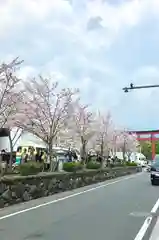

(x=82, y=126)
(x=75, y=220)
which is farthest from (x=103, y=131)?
(x=75, y=220)

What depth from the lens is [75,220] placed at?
12367 mm

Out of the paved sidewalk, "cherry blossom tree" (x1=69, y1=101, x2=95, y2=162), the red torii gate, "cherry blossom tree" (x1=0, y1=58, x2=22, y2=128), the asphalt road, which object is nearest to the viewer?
the paved sidewalk

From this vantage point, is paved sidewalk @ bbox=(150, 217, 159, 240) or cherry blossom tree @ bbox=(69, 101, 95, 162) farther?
cherry blossom tree @ bbox=(69, 101, 95, 162)

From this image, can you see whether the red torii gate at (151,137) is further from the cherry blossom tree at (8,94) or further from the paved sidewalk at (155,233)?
the paved sidewalk at (155,233)

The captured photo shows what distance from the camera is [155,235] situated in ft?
33.0

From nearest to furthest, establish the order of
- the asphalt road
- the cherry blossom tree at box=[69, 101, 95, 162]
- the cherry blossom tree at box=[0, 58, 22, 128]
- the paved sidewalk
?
the paved sidewalk
the asphalt road
the cherry blossom tree at box=[0, 58, 22, 128]
the cherry blossom tree at box=[69, 101, 95, 162]

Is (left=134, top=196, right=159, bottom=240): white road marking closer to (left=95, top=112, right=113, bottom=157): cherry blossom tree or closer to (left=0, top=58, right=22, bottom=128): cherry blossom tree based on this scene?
(left=0, top=58, right=22, bottom=128): cherry blossom tree

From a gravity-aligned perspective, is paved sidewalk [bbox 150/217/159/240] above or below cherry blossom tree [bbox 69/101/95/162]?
below

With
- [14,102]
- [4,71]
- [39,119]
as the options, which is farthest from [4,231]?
[39,119]

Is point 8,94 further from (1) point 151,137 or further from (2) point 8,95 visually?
(1) point 151,137

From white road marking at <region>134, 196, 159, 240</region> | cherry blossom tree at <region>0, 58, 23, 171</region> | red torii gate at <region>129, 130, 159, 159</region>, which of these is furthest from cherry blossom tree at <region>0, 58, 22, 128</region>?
red torii gate at <region>129, 130, 159, 159</region>

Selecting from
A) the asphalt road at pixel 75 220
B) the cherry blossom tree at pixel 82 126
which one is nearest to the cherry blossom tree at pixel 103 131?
the cherry blossom tree at pixel 82 126

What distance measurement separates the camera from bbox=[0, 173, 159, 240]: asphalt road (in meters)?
9.98

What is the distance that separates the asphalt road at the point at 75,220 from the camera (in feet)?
32.7
